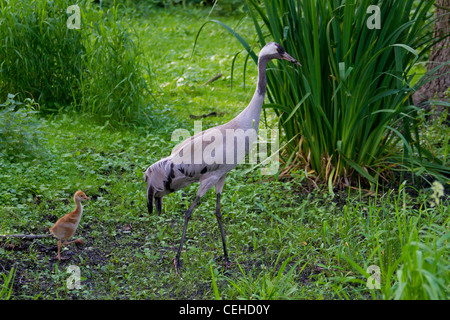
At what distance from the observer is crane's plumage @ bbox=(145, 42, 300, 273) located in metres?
4.05

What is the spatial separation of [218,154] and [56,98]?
354cm

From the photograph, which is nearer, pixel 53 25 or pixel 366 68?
pixel 366 68

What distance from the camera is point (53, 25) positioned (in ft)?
21.4

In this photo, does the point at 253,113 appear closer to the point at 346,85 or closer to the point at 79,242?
the point at 346,85

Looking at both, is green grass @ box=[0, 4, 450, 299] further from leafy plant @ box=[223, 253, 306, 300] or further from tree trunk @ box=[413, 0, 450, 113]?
tree trunk @ box=[413, 0, 450, 113]

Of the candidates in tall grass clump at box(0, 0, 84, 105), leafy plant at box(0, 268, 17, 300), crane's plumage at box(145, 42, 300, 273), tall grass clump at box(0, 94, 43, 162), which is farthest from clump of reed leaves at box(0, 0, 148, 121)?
leafy plant at box(0, 268, 17, 300)

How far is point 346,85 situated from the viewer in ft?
15.3

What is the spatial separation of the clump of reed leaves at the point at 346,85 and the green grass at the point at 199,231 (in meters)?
0.26

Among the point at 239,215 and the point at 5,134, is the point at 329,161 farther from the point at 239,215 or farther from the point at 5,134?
the point at 5,134

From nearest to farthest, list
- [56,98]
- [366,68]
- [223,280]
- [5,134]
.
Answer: [223,280]
[366,68]
[5,134]
[56,98]

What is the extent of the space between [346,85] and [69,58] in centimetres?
342

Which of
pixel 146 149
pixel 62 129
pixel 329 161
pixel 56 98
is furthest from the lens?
pixel 56 98

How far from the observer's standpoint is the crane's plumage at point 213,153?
405 cm
